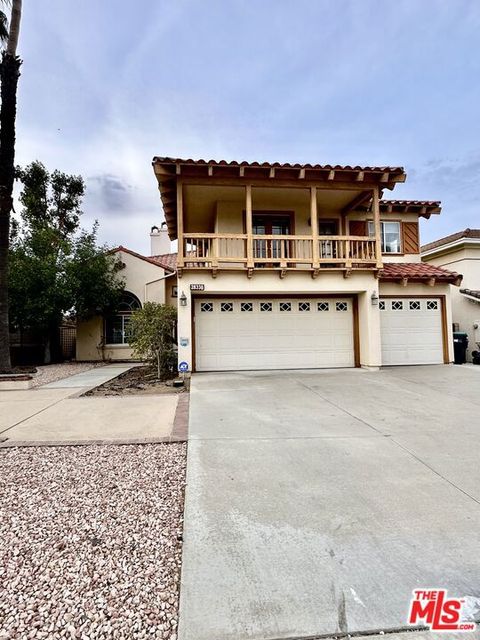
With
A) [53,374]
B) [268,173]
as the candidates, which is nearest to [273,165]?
[268,173]

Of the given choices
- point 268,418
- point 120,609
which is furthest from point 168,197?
point 120,609

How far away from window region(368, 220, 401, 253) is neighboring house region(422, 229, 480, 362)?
3.28 metres

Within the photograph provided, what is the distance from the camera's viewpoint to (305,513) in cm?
275

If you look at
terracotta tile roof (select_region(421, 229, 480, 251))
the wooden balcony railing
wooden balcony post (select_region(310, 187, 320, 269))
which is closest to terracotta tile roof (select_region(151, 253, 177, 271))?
the wooden balcony railing

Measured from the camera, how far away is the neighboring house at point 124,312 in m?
15.8

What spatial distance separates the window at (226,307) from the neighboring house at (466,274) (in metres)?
9.49

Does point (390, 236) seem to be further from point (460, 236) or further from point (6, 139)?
point (6, 139)

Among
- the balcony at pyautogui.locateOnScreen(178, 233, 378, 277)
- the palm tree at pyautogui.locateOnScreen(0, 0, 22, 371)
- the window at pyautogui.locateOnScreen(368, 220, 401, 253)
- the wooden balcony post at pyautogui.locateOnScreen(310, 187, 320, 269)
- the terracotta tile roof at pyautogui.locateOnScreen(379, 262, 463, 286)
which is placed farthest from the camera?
the window at pyautogui.locateOnScreen(368, 220, 401, 253)

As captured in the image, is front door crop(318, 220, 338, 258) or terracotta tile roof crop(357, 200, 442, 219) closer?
front door crop(318, 220, 338, 258)

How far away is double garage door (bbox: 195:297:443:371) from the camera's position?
35.3 ft

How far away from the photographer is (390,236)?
1309 centimetres

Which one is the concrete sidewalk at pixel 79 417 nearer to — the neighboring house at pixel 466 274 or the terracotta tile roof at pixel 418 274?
the terracotta tile roof at pixel 418 274

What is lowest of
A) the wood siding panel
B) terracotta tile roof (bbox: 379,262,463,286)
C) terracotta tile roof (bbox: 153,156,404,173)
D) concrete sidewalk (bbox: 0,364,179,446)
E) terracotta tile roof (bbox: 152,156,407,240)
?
concrete sidewalk (bbox: 0,364,179,446)

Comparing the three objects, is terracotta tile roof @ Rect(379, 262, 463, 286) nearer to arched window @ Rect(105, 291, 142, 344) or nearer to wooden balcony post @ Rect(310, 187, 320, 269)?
wooden balcony post @ Rect(310, 187, 320, 269)
